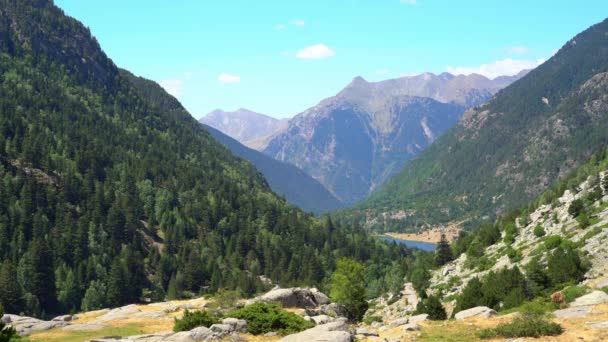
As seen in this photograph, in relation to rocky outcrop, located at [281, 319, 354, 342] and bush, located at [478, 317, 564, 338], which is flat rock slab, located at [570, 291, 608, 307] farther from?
rocky outcrop, located at [281, 319, 354, 342]

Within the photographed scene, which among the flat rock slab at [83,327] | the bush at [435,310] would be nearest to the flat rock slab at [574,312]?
the bush at [435,310]

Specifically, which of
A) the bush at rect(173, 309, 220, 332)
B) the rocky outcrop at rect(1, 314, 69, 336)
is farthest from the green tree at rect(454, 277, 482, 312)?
the rocky outcrop at rect(1, 314, 69, 336)

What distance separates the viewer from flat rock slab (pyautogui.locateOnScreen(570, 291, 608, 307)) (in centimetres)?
4713

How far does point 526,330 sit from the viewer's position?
37.8 metres

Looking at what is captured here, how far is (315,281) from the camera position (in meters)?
172

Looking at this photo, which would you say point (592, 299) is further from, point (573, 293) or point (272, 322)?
point (272, 322)

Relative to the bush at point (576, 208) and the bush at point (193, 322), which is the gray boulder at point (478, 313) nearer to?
the bush at point (193, 322)

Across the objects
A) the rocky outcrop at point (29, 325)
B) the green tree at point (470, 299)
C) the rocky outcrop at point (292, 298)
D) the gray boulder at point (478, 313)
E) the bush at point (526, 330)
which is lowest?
the green tree at point (470, 299)

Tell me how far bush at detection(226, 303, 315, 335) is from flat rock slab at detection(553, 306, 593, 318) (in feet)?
72.2

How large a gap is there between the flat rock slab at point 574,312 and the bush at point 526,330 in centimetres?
568

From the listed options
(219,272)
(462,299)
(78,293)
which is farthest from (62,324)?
(219,272)

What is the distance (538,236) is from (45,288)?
123 metres

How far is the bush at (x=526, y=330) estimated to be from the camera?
1478 inches

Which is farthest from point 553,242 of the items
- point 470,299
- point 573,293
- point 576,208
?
point 573,293
